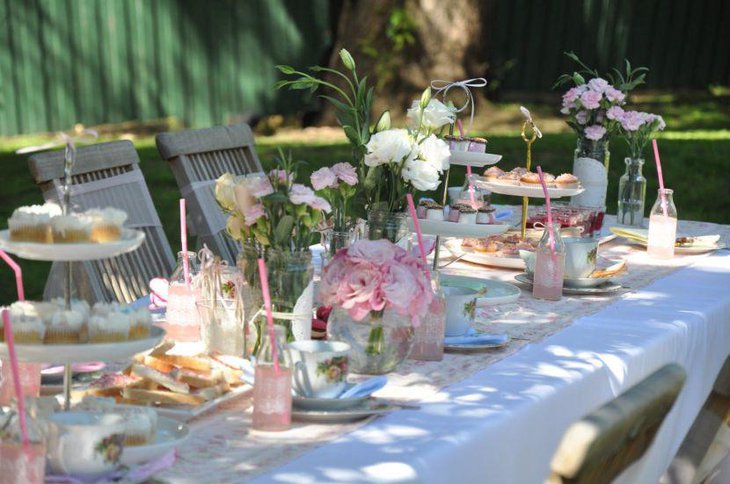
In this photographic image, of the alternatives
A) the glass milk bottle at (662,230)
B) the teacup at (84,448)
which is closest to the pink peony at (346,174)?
the teacup at (84,448)

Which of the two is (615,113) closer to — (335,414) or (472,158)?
(472,158)

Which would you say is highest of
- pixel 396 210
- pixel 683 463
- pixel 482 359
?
pixel 396 210

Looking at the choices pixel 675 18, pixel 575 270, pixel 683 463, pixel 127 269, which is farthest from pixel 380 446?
pixel 675 18

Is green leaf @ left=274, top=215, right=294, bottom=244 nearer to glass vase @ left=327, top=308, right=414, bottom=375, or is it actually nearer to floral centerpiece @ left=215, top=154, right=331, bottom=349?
floral centerpiece @ left=215, top=154, right=331, bottom=349

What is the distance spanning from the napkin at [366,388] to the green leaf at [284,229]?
298 millimetres

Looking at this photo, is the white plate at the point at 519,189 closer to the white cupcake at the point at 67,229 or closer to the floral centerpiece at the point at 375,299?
the floral centerpiece at the point at 375,299

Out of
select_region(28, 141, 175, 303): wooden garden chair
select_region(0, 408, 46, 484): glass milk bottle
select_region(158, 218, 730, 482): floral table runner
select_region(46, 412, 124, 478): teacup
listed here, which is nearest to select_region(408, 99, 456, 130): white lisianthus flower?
select_region(158, 218, 730, 482): floral table runner

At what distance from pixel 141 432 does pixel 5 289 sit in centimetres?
419

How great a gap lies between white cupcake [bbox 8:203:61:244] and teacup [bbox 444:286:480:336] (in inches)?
35.8

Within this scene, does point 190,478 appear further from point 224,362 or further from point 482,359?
point 482,359

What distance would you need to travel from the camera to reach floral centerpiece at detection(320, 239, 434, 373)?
2057mm

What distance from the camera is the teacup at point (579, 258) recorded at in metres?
2.92

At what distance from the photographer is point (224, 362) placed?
6.90ft

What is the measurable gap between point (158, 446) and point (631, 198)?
8.52ft
